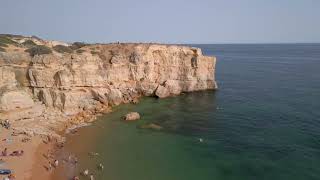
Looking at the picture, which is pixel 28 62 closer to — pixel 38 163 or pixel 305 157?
→ pixel 38 163

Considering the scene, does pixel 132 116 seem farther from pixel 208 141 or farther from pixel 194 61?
pixel 194 61

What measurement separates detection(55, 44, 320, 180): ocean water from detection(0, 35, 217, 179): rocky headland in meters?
3.47

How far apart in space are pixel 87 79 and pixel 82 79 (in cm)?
96

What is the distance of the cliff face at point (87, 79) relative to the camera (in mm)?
43156

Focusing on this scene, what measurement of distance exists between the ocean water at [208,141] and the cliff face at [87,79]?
367 centimetres

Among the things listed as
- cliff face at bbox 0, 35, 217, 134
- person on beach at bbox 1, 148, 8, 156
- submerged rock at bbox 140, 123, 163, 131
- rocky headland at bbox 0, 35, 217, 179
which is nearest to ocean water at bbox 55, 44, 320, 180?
submerged rock at bbox 140, 123, 163, 131

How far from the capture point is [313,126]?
4278 centimetres

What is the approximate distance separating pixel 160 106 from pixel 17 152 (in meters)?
26.4

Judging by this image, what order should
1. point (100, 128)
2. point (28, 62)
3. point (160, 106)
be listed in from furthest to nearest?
point (160, 106) → point (28, 62) → point (100, 128)

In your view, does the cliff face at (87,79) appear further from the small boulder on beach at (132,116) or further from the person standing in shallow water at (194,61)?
the small boulder on beach at (132,116)

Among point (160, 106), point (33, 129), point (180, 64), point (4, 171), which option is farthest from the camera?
point (180, 64)

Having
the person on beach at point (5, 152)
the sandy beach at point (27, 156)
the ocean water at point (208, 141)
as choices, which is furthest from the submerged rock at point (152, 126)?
the person on beach at point (5, 152)

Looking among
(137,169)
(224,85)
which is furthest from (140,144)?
(224,85)

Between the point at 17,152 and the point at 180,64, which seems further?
the point at 180,64
